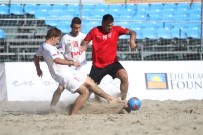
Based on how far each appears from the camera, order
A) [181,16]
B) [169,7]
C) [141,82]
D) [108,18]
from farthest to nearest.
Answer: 1. [169,7]
2. [181,16]
3. [141,82]
4. [108,18]

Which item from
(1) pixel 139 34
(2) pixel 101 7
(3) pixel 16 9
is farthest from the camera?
(2) pixel 101 7

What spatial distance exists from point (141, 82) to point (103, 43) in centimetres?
317

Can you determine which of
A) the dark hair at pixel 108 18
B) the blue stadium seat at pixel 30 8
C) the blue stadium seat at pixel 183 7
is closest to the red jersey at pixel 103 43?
the dark hair at pixel 108 18

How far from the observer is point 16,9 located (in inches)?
708

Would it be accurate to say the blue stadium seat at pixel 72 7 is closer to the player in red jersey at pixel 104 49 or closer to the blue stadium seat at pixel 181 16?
the blue stadium seat at pixel 181 16

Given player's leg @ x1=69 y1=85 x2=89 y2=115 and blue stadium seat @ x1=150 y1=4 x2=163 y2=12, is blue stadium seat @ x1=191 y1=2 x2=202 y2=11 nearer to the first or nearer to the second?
blue stadium seat @ x1=150 y1=4 x2=163 y2=12

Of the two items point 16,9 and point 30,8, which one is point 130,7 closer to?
point 30,8

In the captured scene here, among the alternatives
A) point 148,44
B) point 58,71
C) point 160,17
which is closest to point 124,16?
point 160,17

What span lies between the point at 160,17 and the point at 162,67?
7197mm

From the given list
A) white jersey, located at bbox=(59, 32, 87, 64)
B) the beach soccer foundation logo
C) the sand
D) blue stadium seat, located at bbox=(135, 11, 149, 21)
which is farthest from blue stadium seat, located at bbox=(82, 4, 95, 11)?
the sand

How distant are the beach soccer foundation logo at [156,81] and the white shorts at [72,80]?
4411 millimetres

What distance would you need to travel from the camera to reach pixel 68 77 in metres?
7.54

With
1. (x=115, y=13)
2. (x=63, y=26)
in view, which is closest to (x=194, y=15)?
(x=115, y=13)

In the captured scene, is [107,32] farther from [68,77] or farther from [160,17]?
[160,17]
